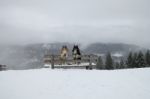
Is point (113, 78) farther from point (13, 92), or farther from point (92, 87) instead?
point (13, 92)

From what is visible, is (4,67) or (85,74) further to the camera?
(4,67)

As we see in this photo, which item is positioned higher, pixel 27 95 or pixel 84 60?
pixel 84 60

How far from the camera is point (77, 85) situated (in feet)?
63.1

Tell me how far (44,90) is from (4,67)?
1577 centimetres

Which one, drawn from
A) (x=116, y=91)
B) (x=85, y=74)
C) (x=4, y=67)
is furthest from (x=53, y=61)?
(x=116, y=91)

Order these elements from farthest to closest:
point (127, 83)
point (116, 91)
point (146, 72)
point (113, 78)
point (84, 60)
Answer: point (84, 60)
point (146, 72)
point (113, 78)
point (127, 83)
point (116, 91)

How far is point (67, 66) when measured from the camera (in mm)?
31953

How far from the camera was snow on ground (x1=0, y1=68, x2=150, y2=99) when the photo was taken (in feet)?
57.9

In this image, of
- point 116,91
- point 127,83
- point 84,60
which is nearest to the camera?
point 116,91

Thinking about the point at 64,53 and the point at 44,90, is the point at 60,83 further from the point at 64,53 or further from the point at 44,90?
the point at 64,53

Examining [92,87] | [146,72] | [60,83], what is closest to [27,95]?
[60,83]

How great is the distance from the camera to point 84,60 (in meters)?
32.0

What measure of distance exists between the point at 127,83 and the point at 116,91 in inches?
66.1

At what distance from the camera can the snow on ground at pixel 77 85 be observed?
17641 mm
